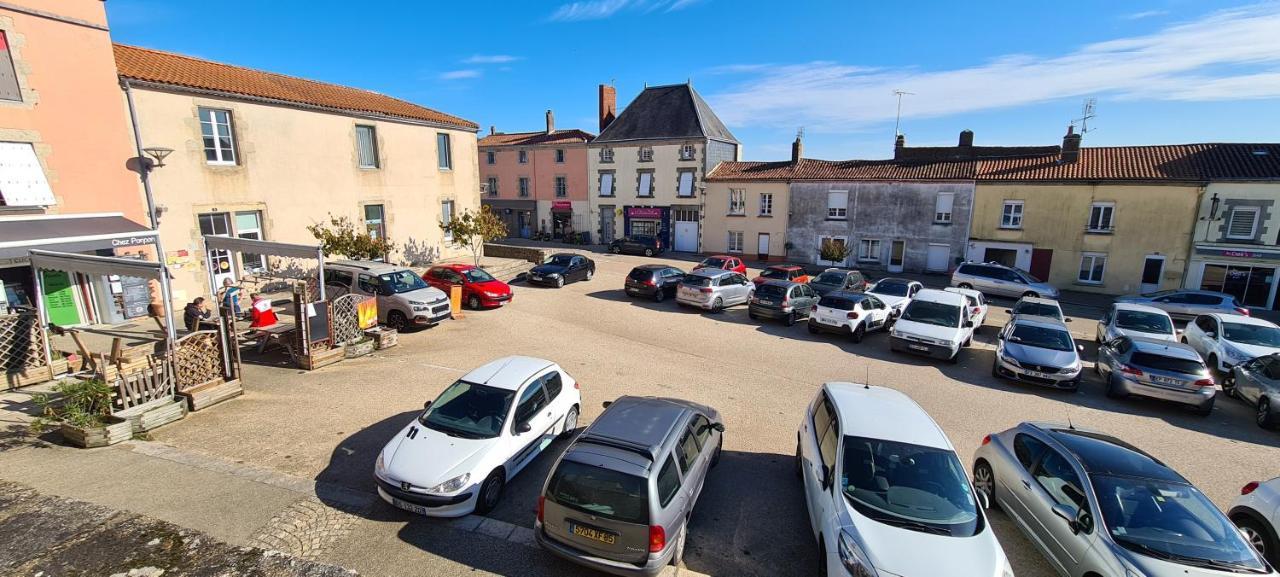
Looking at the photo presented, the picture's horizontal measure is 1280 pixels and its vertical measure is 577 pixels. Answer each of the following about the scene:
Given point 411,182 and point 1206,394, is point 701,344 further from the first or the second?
point 411,182

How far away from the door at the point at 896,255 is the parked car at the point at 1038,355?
17.3 m

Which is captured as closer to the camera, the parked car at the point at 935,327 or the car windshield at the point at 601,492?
the car windshield at the point at 601,492

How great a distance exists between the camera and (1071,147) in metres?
26.8

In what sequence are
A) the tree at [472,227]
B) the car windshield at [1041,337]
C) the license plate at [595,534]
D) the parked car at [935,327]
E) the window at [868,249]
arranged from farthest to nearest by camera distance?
1. the window at [868,249]
2. the tree at [472,227]
3. the parked car at [935,327]
4. the car windshield at [1041,337]
5. the license plate at [595,534]

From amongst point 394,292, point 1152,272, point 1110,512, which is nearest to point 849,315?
point 1110,512

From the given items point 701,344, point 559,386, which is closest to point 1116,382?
point 701,344

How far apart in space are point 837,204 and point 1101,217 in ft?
39.3

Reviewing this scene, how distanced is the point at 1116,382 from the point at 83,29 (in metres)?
25.8

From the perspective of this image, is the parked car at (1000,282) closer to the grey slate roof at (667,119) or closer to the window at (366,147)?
the grey slate roof at (667,119)

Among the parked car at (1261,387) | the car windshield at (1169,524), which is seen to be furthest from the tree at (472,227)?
the parked car at (1261,387)

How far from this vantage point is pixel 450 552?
6148mm

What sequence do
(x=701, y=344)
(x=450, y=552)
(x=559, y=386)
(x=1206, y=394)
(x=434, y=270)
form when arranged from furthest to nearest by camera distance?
(x=434, y=270) → (x=701, y=344) → (x=1206, y=394) → (x=559, y=386) → (x=450, y=552)

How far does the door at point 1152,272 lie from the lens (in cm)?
2423

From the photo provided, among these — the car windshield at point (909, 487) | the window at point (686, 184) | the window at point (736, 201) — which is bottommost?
the car windshield at point (909, 487)
